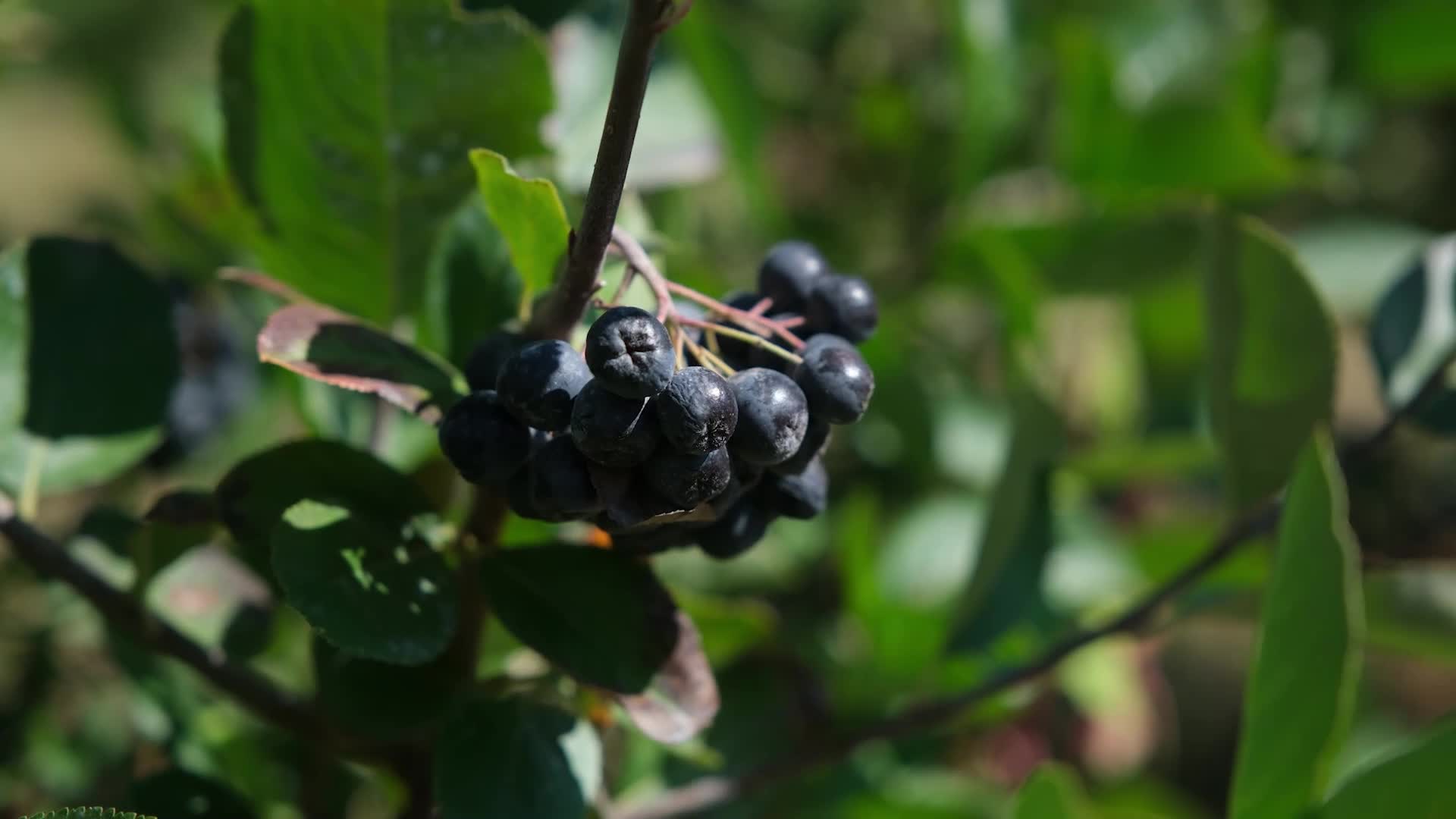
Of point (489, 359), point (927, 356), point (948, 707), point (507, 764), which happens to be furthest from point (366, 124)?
point (927, 356)

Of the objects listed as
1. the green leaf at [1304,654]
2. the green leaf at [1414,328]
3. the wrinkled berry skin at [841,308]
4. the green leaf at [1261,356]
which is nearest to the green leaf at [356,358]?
the wrinkled berry skin at [841,308]

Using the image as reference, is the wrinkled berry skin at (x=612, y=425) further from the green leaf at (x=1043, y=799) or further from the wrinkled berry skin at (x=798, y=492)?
the green leaf at (x=1043, y=799)

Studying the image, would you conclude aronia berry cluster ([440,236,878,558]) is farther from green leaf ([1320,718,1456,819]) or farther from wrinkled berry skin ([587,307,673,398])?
green leaf ([1320,718,1456,819])

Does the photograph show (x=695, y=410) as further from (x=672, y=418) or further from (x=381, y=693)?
(x=381, y=693)

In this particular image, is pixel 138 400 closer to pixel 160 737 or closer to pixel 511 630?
pixel 160 737

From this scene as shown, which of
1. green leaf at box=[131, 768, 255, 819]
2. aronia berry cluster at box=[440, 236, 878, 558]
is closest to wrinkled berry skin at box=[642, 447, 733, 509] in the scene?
aronia berry cluster at box=[440, 236, 878, 558]
